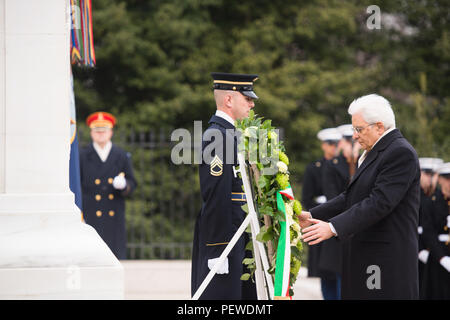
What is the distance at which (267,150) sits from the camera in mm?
4574

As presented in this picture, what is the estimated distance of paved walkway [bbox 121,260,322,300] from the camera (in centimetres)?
911

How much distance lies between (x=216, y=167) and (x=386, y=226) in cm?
121

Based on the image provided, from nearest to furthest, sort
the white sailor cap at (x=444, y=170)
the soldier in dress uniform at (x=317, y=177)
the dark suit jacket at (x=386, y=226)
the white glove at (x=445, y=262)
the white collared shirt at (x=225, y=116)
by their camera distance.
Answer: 1. the dark suit jacket at (x=386, y=226)
2. the white collared shirt at (x=225, y=116)
3. the white glove at (x=445, y=262)
4. the white sailor cap at (x=444, y=170)
5. the soldier in dress uniform at (x=317, y=177)

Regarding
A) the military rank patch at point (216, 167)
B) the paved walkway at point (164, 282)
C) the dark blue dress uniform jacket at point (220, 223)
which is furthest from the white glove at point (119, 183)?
the military rank patch at point (216, 167)

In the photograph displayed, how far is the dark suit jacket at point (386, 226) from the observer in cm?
484

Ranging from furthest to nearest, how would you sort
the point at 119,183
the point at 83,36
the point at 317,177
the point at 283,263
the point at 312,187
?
the point at 312,187 < the point at 317,177 < the point at 119,183 < the point at 83,36 < the point at 283,263

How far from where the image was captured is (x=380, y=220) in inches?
194

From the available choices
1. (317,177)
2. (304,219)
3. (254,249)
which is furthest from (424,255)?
(254,249)

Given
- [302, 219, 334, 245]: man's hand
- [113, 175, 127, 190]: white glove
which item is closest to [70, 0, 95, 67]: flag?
[302, 219, 334, 245]: man's hand

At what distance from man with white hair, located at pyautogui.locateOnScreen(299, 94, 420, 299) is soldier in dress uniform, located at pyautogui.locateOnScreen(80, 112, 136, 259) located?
4951 mm

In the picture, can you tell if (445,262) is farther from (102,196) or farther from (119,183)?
(102,196)

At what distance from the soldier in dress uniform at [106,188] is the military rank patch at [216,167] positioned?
441 cm

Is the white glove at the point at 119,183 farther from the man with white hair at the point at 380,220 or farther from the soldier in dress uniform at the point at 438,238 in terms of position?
the man with white hair at the point at 380,220

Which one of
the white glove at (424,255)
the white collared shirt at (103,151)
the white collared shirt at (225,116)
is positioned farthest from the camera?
the white collared shirt at (103,151)
